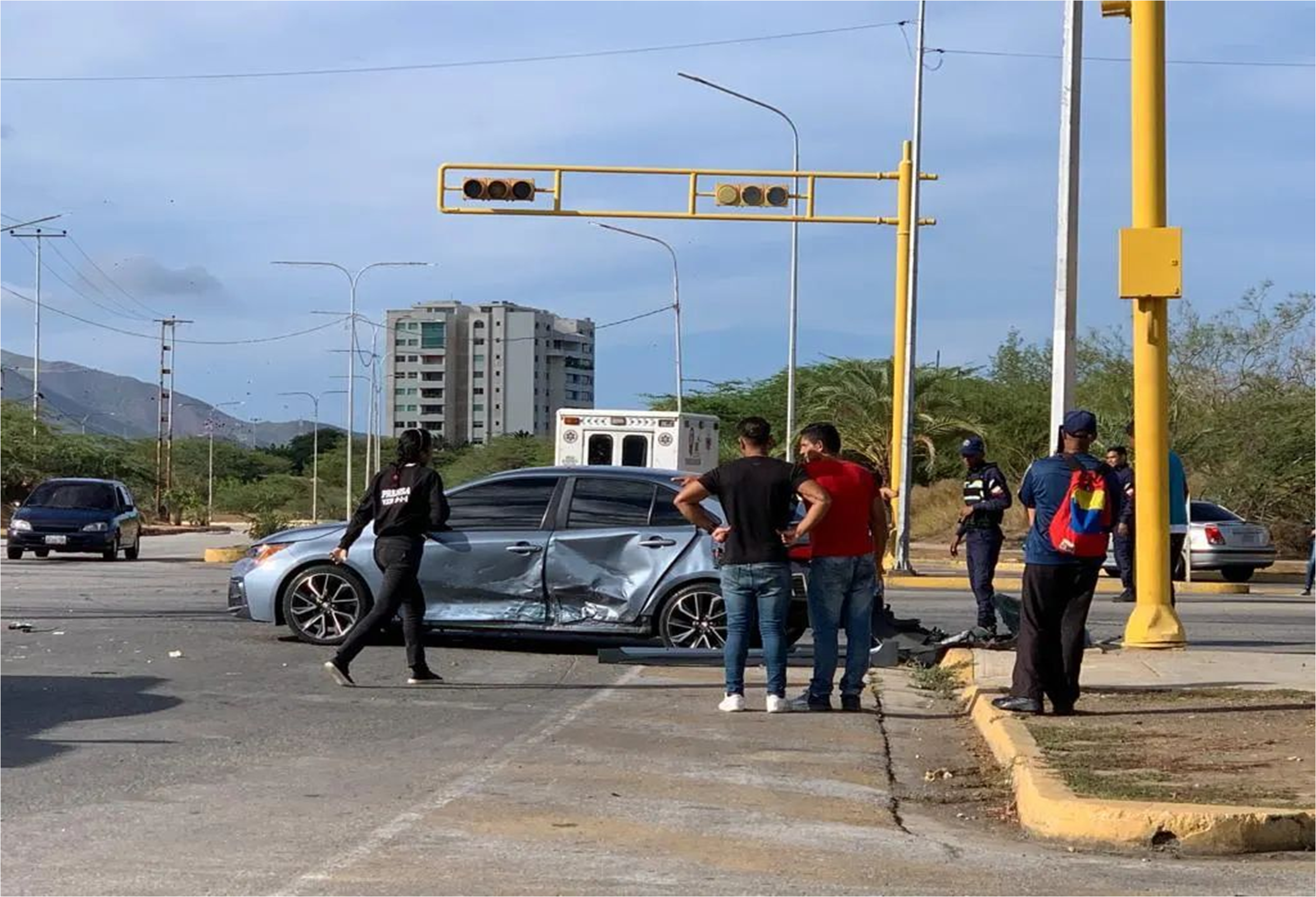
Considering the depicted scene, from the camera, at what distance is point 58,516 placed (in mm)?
30766

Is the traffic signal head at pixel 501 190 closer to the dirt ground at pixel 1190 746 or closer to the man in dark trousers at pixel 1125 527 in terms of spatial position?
the man in dark trousers at pixel 1125 527

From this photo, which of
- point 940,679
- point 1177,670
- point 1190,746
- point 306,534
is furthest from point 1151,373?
point 306,534

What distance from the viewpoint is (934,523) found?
46.6m

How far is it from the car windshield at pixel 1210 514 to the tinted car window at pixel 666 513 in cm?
1834

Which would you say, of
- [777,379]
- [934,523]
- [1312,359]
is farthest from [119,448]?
[1312,359]

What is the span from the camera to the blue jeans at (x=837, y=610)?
11141 mm

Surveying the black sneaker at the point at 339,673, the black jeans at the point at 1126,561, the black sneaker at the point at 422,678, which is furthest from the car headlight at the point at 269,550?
the black jeans at the point at 1126,561

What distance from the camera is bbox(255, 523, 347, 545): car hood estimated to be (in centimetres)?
1433

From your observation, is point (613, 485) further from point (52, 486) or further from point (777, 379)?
point (777, 379)

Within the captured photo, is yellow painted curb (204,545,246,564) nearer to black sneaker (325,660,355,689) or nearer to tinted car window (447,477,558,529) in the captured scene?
tinted car window (447,477,558,529)

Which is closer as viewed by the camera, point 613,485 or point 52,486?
point 613,485

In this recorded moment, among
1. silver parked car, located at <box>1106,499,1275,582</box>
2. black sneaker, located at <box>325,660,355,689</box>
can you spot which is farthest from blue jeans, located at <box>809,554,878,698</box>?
silver parked car, located at <box>1106,499,1275,582</box>

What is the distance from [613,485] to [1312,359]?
1340 inches

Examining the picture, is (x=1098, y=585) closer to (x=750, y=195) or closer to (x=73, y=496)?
(x=750, y=195)
